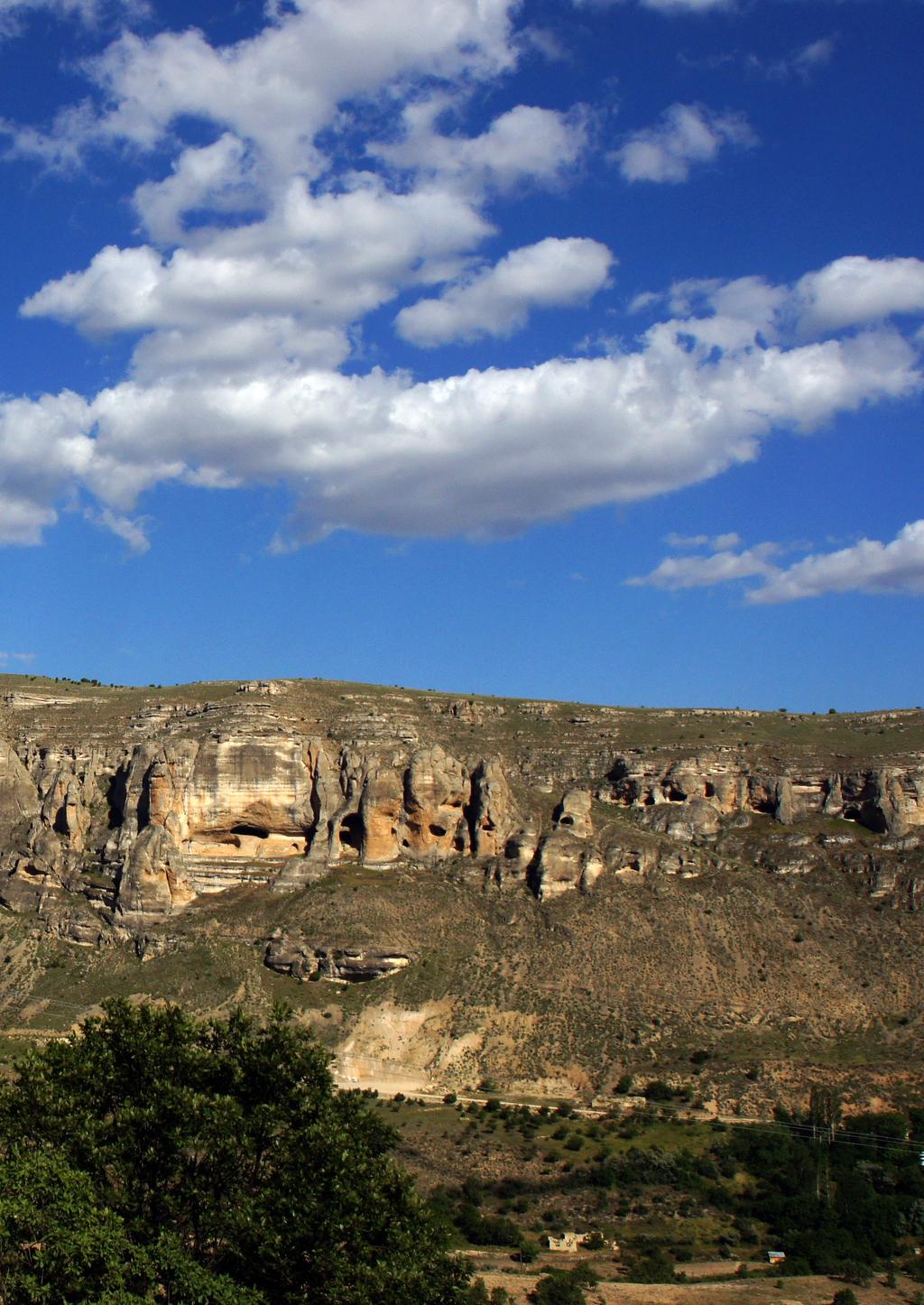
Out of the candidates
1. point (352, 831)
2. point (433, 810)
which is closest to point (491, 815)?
point (433, 810)

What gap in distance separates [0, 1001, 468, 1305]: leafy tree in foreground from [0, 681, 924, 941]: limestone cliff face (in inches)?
2169

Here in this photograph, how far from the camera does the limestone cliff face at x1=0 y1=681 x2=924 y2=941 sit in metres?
101

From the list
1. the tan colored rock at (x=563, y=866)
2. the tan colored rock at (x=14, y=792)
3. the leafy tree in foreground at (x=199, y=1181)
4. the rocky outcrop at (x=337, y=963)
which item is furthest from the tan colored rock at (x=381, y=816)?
the leafy tree in foreground at (x=199, y=1181)

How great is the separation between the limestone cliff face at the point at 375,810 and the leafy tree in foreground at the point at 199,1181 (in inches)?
2169

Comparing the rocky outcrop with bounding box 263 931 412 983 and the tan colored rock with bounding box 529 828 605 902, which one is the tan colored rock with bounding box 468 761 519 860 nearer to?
the tan colored rock with bounding box 529 828 605 902

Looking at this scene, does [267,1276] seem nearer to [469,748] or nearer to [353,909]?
[353,909]

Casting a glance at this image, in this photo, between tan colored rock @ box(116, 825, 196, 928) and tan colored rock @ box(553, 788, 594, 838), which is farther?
tan colored rock @ box(553, 788, 594, 838)

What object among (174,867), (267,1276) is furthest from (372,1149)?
(174,867)

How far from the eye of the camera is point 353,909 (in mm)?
97188

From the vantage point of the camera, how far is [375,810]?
103m

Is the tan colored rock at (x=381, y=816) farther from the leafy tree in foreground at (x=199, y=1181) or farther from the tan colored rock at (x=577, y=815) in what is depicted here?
the leafy tree in foreground at (x=199, y=1181)

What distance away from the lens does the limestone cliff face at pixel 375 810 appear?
10119cm

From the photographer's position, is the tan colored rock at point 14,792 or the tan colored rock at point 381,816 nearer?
the tan colored rock at point 381,816

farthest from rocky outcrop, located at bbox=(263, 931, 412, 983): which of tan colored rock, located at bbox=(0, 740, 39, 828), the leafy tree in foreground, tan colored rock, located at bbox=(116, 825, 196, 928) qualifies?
the leafy tree in foreground
